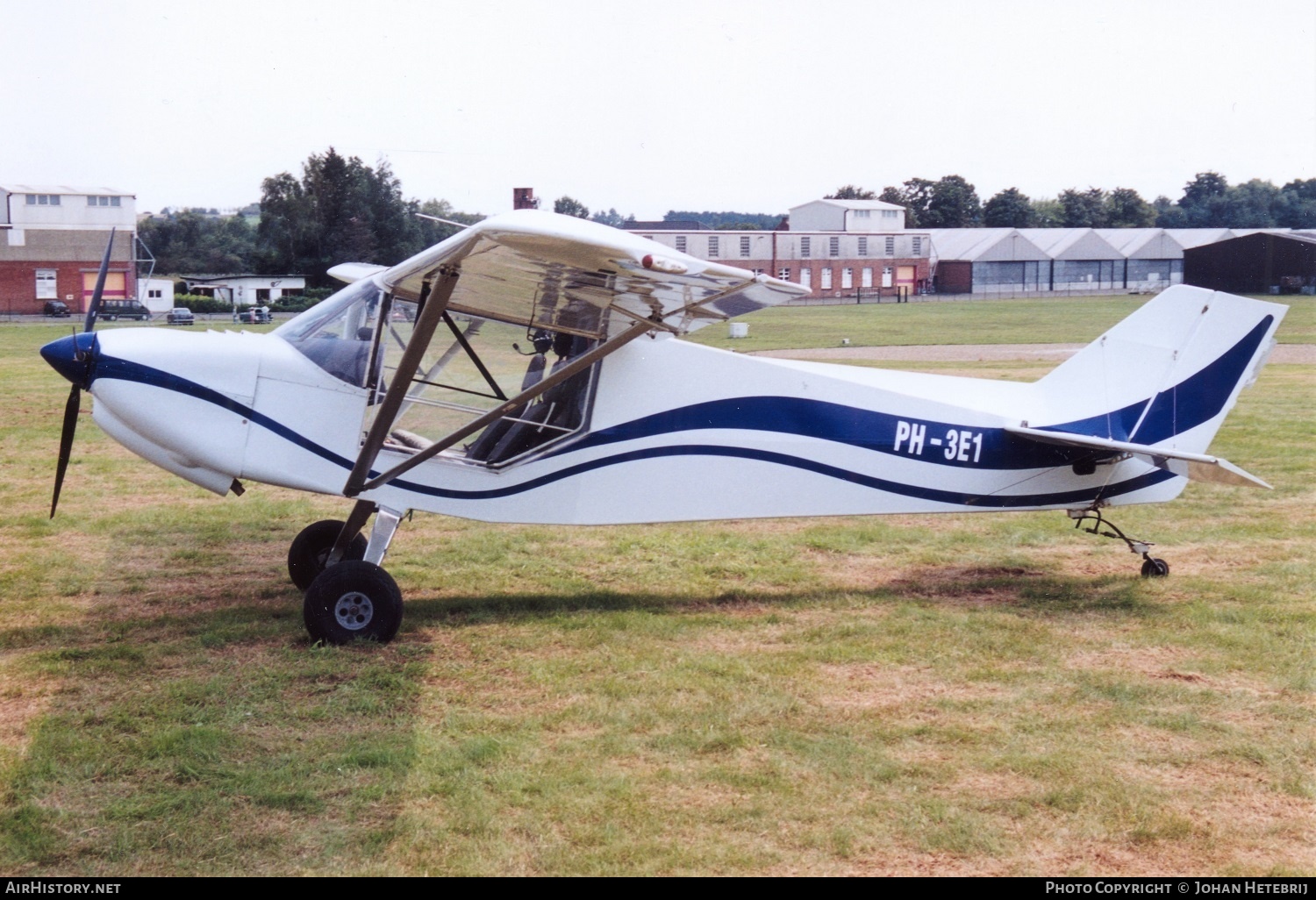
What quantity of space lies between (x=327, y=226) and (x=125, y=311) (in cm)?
1358

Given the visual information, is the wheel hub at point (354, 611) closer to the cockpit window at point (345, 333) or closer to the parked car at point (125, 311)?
the cockpit window at point (345, 333)

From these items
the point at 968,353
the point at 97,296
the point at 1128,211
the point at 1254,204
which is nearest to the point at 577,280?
the point at 97,296

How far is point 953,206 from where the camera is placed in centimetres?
8725

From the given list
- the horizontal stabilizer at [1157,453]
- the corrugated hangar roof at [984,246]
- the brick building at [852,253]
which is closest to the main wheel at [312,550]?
the horizontal stabilizer at [1157,453]

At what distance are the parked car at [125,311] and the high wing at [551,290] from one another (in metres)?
43.8

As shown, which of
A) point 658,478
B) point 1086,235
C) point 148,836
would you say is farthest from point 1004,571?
point 1086,235

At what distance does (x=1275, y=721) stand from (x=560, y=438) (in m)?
4.54

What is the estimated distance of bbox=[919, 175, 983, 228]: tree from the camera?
86.8 metres

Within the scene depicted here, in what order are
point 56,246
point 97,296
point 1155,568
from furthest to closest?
point 56,246 → point 1155,568 → point 97,296

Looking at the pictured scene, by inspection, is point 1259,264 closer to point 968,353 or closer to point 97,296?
point 968,353

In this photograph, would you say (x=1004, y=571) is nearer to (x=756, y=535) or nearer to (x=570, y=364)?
(x=756, y=535)

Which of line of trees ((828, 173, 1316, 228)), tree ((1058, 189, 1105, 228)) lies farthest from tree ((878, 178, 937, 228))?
tree ((1058, 189, 1105, 228))

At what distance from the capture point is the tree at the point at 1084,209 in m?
59.1

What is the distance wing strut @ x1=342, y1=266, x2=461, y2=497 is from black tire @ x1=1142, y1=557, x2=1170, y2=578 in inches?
232
